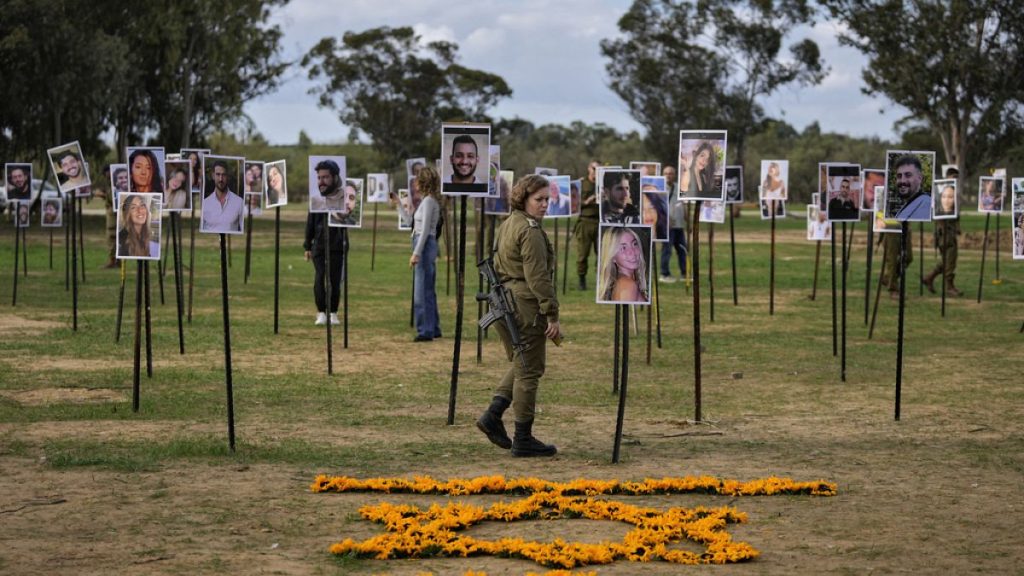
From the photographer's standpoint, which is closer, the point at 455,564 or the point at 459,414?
the point at 455,564

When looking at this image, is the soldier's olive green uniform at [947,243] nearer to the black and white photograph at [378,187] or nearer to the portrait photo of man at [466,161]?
the portrait photo of man at [466,161]

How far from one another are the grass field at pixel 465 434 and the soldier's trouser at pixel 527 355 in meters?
0.42

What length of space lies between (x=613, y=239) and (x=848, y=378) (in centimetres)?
517

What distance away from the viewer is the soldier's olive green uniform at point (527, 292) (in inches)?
404

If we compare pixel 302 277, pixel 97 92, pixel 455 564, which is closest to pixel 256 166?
pixel 302 277

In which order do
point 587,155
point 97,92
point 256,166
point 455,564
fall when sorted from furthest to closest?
point 587,155, point 97,92, point 256,166, point 455,564

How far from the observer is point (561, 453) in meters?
10.8

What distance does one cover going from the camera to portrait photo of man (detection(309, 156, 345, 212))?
16.0 m

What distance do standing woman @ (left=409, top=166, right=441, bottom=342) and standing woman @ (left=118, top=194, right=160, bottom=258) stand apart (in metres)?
4.71

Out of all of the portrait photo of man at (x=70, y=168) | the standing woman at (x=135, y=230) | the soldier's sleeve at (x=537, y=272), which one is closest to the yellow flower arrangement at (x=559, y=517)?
the soldier's sleeve at (x=537, y=272)

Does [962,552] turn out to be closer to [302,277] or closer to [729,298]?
[729,298]

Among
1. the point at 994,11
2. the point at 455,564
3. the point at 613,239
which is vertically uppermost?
the point at 994,11

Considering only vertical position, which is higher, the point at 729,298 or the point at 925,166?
the point at 925,166

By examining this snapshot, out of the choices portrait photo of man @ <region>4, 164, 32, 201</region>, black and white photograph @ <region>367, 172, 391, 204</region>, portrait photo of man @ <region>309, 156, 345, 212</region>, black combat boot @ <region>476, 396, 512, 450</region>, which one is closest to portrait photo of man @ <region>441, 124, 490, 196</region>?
black combat boot @ <region>476, 396, 512, 450</region>
